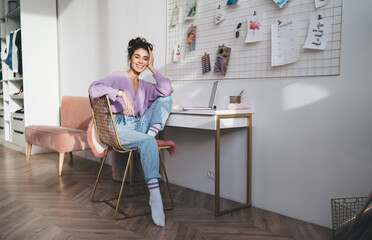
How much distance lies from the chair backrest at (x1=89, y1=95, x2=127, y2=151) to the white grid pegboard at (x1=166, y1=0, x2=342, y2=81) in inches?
37.3

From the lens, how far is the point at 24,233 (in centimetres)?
191

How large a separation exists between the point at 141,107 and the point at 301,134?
1.20m

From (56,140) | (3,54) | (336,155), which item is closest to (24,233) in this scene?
(56,140)

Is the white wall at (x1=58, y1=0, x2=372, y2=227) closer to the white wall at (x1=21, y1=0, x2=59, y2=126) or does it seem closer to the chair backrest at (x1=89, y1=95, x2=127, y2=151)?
the chair backrest at (x1=89, y1=95, x2=127, y2=151)

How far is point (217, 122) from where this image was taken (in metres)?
2.18

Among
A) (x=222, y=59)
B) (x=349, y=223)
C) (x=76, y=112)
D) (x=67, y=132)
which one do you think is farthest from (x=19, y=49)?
(x=349, y=223)

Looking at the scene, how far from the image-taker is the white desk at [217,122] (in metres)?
2.19

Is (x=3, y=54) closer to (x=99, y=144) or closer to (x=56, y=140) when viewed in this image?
(x=56, y=140)

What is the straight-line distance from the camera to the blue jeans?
6.88 feet

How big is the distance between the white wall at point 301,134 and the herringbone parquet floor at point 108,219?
0.16m

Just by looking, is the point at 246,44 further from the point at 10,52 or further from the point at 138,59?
the point at 10,52

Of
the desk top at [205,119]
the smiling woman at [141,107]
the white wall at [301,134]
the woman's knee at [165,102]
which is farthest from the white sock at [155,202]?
the white wall at [301,134]

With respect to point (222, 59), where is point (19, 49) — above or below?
above

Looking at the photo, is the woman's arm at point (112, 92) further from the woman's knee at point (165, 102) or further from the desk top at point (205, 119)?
the desk top at point (205, 119)
